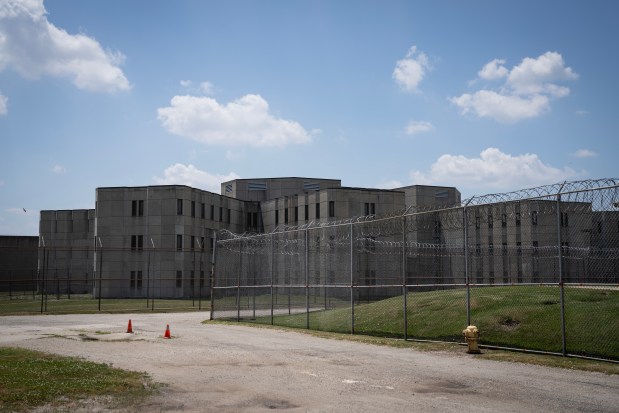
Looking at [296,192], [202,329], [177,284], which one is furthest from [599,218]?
[296,192]

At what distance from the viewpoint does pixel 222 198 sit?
74750 millimetres

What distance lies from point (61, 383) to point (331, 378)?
14.8 ft

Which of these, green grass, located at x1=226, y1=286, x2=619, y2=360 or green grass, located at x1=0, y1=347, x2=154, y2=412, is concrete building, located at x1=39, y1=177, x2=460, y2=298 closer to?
green grass, located at x1=226, y1=286, x2=619, y2=360

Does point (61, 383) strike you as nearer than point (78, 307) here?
Yes

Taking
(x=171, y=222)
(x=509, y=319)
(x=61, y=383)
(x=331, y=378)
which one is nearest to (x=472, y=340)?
(x=509, y=319)

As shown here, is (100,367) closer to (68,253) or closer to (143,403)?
(143,403)

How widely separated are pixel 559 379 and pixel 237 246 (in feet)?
63.5

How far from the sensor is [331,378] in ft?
37.1

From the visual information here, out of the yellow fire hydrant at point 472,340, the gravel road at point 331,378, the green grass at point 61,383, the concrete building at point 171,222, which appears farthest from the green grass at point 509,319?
the concrete building at point 171,222

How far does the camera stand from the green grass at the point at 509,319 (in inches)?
594

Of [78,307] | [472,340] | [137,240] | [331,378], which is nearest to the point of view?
[331,378]

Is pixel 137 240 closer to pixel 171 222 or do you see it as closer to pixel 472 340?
pixel 171 222

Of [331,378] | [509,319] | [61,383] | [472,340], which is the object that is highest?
[509,319]

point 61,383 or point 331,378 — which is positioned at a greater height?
point 61,383
